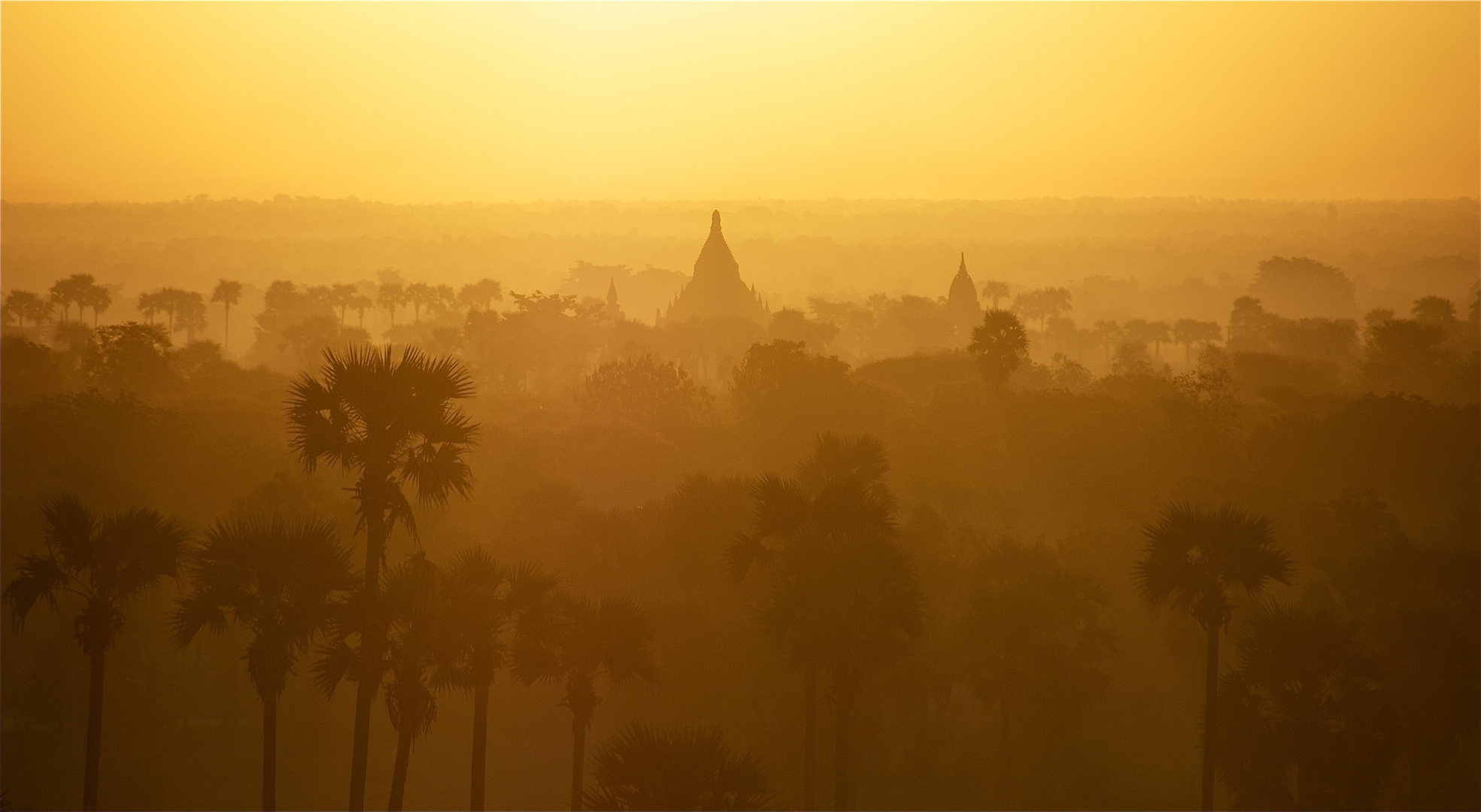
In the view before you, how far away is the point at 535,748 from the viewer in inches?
1186

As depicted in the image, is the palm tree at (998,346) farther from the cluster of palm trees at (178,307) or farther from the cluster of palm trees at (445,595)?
the cluster of palm trees at (178,307)

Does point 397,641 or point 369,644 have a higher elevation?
point 369,644

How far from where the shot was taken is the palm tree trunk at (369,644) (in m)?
17.1

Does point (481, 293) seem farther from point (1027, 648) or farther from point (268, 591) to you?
point (268, 591)

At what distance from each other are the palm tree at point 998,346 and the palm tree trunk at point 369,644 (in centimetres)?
4467

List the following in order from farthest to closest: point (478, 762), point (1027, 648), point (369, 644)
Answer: point (1027, 648), point (478, 762), point (369, 644)

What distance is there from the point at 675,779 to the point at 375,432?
782 cm

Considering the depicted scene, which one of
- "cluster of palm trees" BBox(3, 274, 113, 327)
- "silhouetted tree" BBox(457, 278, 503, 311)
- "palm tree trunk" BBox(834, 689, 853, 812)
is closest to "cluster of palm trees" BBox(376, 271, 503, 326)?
"silhouetted tree" BBox(457, 278, 503, 311)

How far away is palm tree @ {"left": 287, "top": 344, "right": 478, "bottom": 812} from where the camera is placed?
17203mm

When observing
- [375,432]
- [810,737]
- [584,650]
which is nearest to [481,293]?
[810,737]

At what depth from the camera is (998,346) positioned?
189 ft

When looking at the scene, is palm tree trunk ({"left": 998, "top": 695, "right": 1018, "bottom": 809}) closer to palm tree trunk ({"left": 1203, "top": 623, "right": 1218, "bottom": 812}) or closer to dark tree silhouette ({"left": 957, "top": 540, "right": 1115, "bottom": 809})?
dark tree silhouette ({"left": 957, "top": 540, "right": 1115, "bottom": 809})

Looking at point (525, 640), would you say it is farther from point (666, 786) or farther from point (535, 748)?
point (535, 748)

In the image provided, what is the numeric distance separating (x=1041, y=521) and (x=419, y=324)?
105635mm
